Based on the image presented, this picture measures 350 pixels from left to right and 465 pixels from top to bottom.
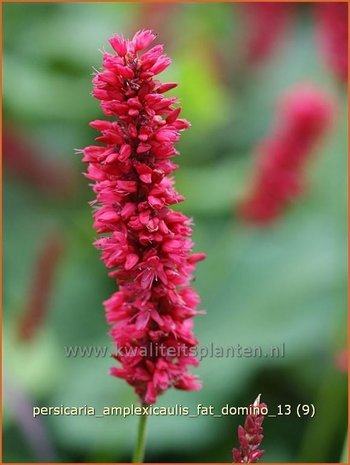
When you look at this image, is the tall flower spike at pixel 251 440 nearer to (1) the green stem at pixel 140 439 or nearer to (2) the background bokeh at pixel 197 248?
(1) the green stem at pixel 140 439

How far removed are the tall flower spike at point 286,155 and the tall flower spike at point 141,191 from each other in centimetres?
224

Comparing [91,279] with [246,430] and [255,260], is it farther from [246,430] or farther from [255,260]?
[246,430]

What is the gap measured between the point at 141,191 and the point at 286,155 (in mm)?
2347

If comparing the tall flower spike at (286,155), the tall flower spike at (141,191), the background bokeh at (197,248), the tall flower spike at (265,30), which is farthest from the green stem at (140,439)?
the tall flower spike at (265,30)

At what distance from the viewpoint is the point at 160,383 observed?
6.03ft

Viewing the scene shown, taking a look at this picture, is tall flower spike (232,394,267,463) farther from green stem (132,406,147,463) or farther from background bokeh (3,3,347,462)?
background bokeh (3,3,347,462)

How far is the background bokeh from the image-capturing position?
12.8ft

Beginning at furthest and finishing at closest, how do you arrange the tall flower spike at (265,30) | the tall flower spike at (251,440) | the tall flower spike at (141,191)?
the tall flower spike at (265,30) → the tall flower spike at (141,191) → the tall flower spike at (251,440)

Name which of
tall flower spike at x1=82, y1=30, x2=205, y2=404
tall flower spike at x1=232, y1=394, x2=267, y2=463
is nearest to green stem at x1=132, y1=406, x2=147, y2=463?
tall flower spike at x1=82, y1=30, x2=205, y2=404

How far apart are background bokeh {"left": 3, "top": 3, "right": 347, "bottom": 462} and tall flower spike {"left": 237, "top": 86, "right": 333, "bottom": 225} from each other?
20 cm

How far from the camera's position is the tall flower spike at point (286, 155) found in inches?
155

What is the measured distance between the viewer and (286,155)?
13.0ft

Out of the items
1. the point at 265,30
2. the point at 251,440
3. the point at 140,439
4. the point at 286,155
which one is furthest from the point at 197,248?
the point at 251,440

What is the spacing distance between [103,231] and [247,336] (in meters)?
2.68
